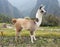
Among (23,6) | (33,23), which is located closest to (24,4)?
(23,6)

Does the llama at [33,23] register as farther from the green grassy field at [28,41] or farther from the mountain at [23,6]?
the mountain at [23,6]

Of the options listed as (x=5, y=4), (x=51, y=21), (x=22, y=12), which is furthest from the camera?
(x=5, y=4)

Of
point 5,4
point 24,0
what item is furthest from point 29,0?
point 5,4

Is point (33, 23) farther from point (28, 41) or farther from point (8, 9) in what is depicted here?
point (8, 9)

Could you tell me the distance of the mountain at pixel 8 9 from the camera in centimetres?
3453

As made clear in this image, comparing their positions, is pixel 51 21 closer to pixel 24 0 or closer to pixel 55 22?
pixel 55 22

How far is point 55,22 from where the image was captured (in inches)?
868

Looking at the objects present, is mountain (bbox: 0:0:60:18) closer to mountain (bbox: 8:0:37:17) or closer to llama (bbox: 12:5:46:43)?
mountain (bbox: 8:0:37:17)

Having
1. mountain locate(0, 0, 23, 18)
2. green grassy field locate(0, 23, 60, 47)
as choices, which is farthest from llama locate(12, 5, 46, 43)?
mountain locate(0, 0, 23, 18)

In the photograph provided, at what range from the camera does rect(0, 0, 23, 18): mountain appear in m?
34.5

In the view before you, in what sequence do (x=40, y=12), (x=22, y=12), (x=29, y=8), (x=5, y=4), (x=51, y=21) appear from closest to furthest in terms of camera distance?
(x=40, y=12) → (x=51, y=21) → (x=22, y=12) → (x=29, y=8) → (x=5, y=4)

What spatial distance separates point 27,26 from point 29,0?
98.3 ft

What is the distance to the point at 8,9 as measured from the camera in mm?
38406

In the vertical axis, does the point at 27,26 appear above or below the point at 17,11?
above
